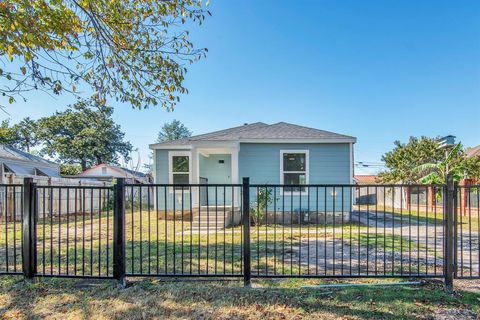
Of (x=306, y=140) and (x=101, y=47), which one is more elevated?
(x=101, y=47)

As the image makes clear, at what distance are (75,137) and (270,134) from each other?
112 feet

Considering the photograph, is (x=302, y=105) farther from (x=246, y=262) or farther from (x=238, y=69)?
(x=246, y=262)

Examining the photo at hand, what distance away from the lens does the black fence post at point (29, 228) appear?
3531 millimetres

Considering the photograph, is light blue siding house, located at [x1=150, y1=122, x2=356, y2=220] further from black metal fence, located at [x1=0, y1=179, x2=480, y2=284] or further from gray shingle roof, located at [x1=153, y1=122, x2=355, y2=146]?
black metal fence, located at [x1=0, y1=179, x2=480, y2=284]

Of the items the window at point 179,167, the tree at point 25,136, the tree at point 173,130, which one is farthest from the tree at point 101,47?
the tree at point 173,130

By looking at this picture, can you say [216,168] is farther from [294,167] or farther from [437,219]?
[437,219]

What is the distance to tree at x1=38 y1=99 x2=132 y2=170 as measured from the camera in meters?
35.9

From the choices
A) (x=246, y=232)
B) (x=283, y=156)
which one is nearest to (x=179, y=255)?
(x=246, y=232)

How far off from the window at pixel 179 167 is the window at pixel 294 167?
3.80 m

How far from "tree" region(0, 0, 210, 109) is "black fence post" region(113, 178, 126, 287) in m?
2.38

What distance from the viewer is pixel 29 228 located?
354cm

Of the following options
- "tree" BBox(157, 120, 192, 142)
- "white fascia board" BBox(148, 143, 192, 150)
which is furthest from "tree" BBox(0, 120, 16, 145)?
"tree" BBox(157, 120, 192, 142)

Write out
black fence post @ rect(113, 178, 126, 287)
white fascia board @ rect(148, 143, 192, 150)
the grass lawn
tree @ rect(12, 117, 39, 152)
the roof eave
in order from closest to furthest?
the grass lawn, black fence post @ rect(113, 178, 126, 287), the roof eave, white fascia board @ rect(148, 143, 192, 150), tree @ rect(12, 117, 39, 152)

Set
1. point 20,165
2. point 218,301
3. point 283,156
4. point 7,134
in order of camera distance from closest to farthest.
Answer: point 218,301, point 283,156, point 7,134, point 20,165
